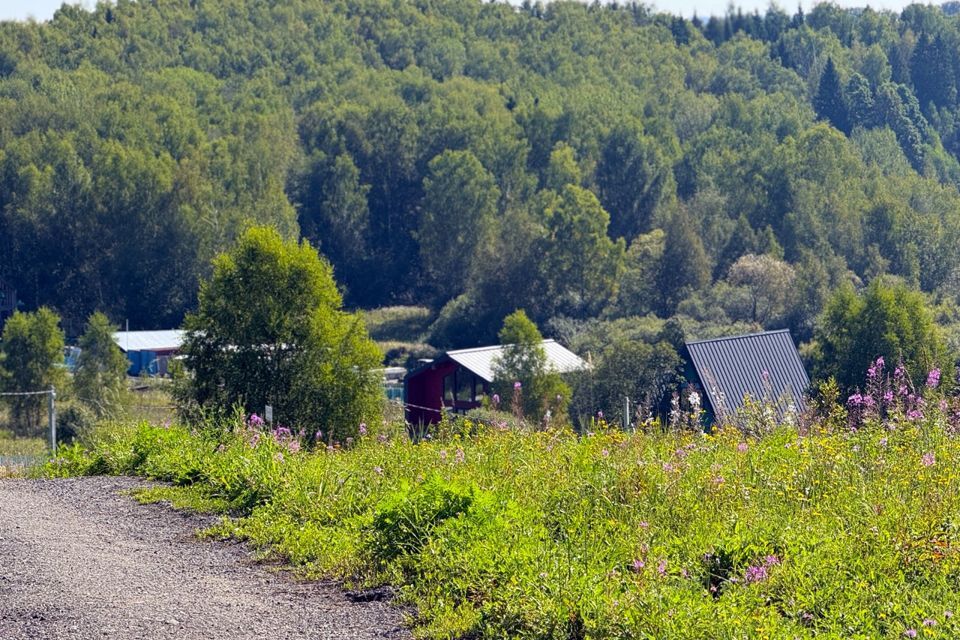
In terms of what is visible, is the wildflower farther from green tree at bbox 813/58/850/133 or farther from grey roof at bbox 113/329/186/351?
green tree at bbox 813/58/850/133

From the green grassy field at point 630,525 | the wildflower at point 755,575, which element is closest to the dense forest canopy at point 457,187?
the green grassy field at point 630,525

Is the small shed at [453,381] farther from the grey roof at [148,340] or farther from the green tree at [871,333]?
the grey roof at [148,340]

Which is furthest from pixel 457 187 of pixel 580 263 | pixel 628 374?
pixel 628 374

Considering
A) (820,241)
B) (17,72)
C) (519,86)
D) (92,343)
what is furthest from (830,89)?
(92,343)

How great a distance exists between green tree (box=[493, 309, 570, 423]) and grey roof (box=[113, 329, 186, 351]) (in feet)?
77.3

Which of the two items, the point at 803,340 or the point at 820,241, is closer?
the point at 803,340

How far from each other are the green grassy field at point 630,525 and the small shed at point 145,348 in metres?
50.6

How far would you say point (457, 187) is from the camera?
73188mm

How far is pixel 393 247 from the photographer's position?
7675 centimetres

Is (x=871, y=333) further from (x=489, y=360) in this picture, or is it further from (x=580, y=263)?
(x=580, y=263)

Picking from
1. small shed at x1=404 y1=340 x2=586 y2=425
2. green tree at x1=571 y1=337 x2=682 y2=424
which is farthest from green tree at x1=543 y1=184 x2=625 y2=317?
green tree at x1=571 y1=337 x2=682 y2=424

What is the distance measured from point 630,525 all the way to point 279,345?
19229 millimetres

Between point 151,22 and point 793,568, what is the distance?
120 metres

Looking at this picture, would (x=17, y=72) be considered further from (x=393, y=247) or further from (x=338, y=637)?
(x=338, y=637)
